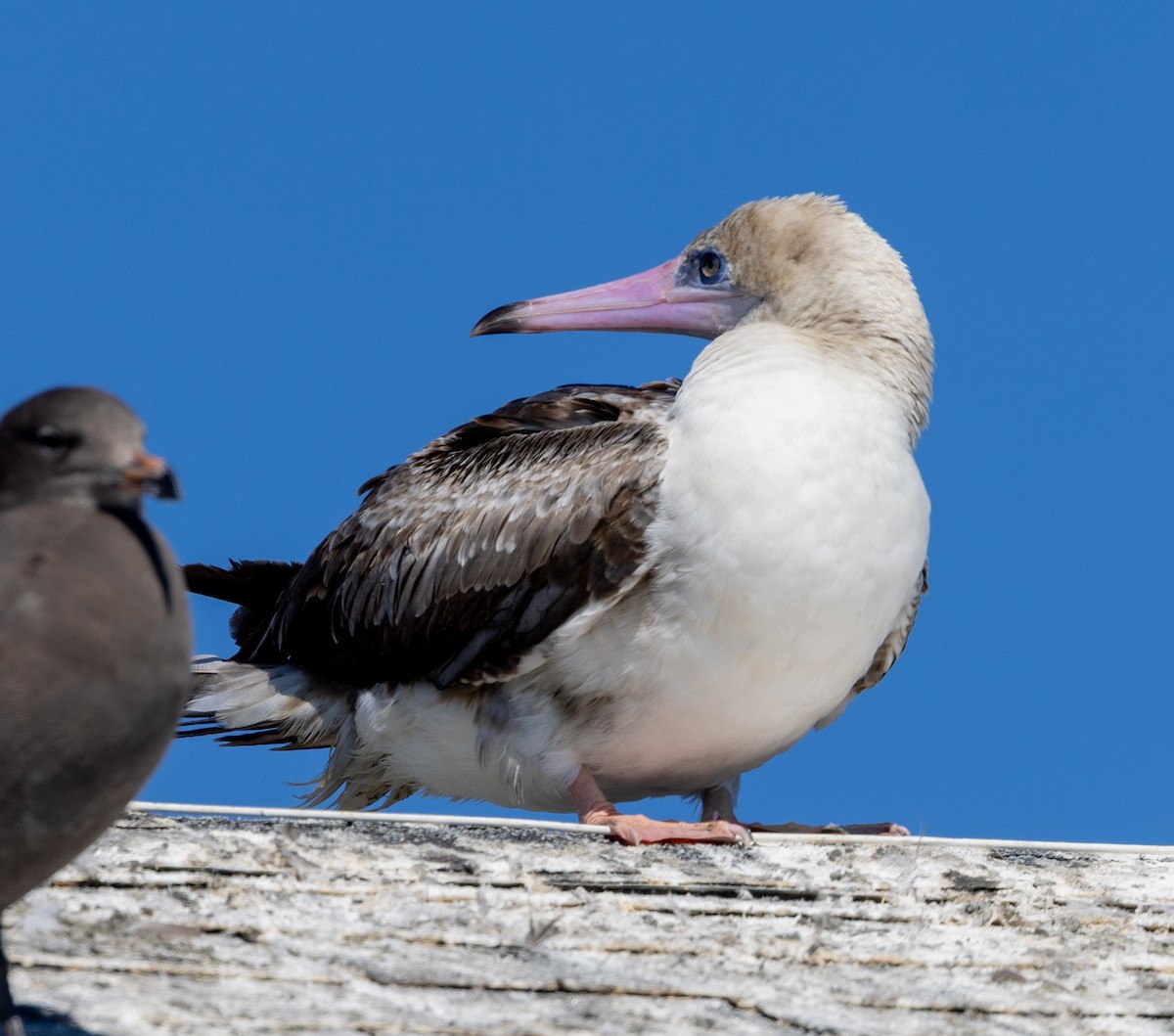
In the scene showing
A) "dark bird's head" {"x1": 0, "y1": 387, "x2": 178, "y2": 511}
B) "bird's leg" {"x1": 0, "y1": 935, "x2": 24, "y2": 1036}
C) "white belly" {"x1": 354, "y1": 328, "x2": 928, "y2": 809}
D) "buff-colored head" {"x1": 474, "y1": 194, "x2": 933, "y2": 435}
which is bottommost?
"bird's leg" {"x1": 0, "y1": 935, "x2": 24, "y2": 1036}

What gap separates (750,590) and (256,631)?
2.98 m

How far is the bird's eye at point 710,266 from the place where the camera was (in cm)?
876

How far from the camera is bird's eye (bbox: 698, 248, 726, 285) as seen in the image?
28.7 feet

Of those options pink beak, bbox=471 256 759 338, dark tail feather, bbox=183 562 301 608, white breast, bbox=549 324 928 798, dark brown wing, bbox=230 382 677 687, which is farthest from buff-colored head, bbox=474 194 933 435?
dark tail feather, bbox=183 562 301 608

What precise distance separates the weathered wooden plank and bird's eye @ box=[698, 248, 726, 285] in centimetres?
287

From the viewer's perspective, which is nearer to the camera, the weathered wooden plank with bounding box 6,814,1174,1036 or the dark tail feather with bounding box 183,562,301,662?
the weathered wooden plank with bounding box 6,814,1174,1036

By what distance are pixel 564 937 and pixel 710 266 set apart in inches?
159

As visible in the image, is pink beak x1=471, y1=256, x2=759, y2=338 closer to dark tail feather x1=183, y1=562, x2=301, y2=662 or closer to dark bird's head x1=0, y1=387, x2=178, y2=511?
dark tail feather x1=183, y1=562, x2=301, y2=662

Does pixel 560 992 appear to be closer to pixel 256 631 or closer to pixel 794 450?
pixel 794 450

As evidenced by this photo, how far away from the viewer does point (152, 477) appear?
3996mm

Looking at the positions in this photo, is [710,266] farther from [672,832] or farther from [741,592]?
[672,832]

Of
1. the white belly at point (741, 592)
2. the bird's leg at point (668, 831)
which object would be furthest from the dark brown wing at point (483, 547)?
the bird's leg at point (668, 831)

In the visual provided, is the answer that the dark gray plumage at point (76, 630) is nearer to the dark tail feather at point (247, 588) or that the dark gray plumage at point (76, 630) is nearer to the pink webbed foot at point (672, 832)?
the pink webbed foot at point (672, 832)

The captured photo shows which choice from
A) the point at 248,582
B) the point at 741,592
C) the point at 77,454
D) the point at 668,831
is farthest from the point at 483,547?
the point at 77,454
